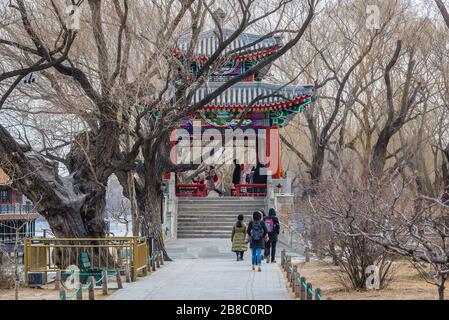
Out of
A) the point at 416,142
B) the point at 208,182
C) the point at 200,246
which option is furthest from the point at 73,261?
the point at 208,182

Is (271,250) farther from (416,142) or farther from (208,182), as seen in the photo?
(208,182)

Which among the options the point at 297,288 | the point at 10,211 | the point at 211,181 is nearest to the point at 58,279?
the point at 297,288

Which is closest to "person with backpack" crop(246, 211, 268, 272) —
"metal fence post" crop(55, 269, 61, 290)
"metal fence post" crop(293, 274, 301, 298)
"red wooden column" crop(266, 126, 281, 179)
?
"metal fence post" crop(293, 274, 301, 298)

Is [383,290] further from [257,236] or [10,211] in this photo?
[10,211]

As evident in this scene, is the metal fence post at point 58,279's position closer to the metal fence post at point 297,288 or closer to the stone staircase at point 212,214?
the metal fence post at point 297,288

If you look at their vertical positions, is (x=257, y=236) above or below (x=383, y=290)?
above

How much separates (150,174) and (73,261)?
260 inches

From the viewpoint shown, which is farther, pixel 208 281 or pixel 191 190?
pixel 191 190

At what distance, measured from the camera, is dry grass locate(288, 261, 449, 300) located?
14.9 meters

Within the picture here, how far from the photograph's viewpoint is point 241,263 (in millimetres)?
21922

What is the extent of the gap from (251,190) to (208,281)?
17.1m

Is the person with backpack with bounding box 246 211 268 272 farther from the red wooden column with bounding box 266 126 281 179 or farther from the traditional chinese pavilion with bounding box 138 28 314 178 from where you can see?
the red wooden column with bounding box 266 126 281 179

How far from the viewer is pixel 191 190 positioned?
34531 millimetres

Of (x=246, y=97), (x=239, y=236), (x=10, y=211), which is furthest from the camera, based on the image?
(x=10, y=211)
